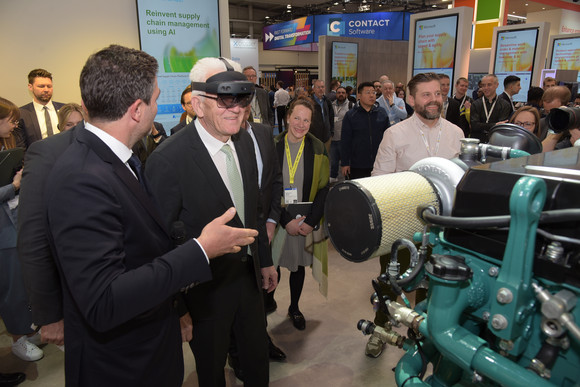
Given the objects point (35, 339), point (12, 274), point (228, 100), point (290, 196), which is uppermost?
point (228, 100)

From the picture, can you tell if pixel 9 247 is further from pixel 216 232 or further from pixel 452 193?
pixel 452 193

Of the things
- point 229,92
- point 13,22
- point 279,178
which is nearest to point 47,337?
point 229,92

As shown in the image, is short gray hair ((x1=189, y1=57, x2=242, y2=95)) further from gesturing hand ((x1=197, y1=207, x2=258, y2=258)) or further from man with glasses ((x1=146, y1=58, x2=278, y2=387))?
gesturing hand ((x1=197, y1=207, x2=258, y2=258))

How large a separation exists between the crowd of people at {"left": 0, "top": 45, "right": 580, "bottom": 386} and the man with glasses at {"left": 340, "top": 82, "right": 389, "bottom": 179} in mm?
1663

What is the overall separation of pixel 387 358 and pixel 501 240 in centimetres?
203

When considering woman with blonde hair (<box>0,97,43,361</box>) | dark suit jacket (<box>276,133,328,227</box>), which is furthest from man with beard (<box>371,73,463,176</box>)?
woman with blonde hair (<box>0,97,43,361</box>)

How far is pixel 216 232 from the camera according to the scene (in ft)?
3.68

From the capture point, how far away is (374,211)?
0.91m

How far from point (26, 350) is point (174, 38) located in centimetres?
347

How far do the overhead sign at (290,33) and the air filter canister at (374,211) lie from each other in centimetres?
1755

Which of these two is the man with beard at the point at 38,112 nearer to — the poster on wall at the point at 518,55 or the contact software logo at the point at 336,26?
the poster on wall at the point at 518,55

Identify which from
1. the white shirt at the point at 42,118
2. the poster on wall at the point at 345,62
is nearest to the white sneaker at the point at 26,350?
the white shirt at the point at 42,118

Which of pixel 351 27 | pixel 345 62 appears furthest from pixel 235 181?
pixel 351 27

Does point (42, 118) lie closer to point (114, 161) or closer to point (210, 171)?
point (210, 171)
